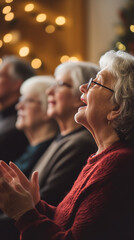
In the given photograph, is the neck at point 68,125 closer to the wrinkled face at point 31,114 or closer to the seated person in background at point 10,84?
the wrinkled face at point 31,114

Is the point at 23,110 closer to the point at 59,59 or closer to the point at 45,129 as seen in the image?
the point at 45,129

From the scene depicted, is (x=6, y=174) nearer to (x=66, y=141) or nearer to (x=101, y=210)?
(x=101, y=210)

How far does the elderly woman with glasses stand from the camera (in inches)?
36.3

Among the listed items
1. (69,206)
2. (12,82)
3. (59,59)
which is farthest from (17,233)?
(59,59)

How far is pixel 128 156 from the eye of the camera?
3.21 feet

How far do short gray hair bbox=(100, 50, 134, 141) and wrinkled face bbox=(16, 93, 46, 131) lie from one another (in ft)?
3.84

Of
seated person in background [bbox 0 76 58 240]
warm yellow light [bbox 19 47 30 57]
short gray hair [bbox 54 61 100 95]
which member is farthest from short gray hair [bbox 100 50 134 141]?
warm yellow light [bbox 19 47 30 57]

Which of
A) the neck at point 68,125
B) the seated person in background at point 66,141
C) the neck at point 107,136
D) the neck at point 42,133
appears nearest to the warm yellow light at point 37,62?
the neck at point 42,133

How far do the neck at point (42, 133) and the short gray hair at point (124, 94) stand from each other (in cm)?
112

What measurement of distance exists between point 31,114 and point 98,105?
121 centimetres

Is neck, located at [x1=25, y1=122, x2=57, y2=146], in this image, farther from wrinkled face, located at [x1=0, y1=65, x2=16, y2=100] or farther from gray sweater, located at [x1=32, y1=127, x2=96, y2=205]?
wrinkled face, located at [x1=0, y1=65, x2=16, y2=100]

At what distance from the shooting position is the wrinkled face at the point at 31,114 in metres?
2.21

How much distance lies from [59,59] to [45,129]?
2.84 meters

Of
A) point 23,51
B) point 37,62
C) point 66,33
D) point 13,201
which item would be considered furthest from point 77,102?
point 66,33
